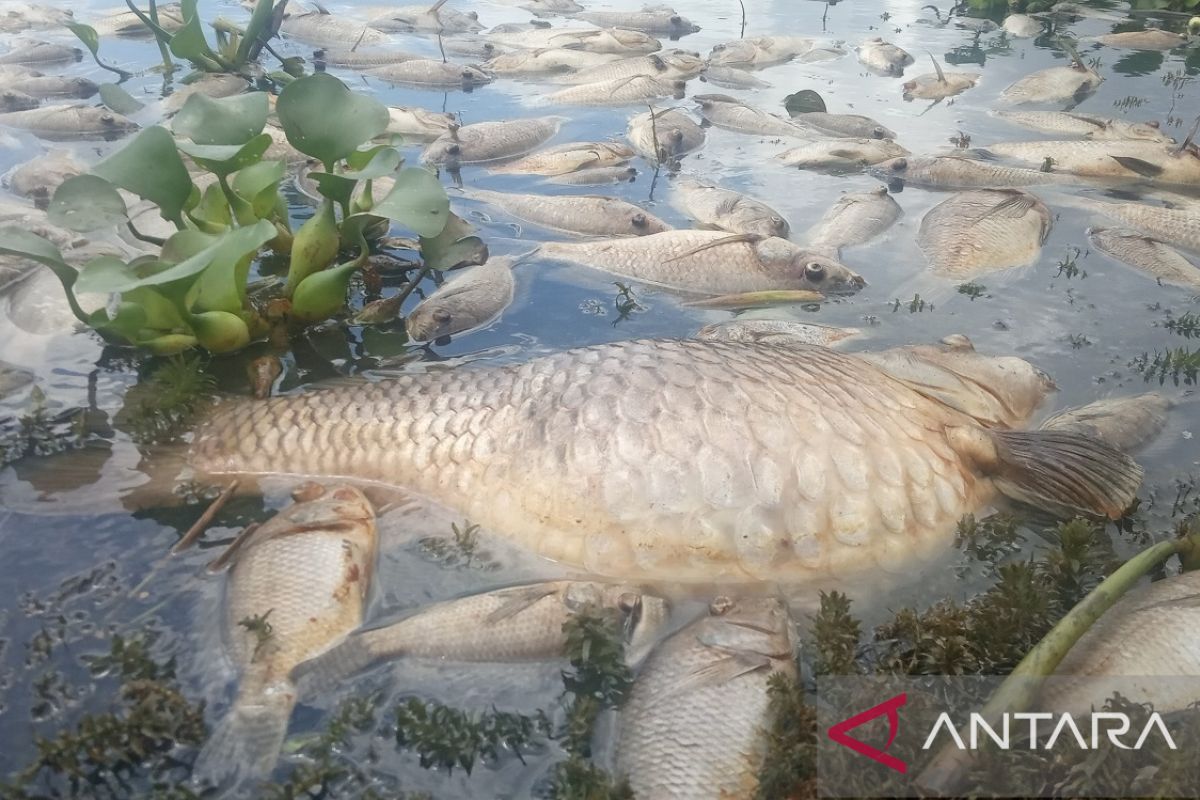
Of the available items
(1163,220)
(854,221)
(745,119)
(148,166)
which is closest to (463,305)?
(148,166)

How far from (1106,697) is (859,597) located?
33.3 inches

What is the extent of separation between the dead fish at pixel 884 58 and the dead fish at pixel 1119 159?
11.6 ft

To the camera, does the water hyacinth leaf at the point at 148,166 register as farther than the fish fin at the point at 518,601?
Yes

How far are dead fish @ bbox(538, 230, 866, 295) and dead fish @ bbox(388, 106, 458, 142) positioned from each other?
2.85m

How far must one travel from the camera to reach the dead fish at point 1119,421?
12.4ft

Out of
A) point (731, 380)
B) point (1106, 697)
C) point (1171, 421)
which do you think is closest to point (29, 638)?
point (731, 380)

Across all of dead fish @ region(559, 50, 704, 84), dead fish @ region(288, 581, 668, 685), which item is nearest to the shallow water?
dead fish @ region(288, 581, 668, 685)

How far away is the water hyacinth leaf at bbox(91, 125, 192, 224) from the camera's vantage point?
3961mm

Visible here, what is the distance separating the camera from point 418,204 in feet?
14.8

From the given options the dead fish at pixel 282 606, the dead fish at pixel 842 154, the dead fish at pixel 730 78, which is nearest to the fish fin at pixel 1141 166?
the dead fish at pixel 842 154

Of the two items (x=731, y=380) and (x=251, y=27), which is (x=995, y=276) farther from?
(x=251, y=27)

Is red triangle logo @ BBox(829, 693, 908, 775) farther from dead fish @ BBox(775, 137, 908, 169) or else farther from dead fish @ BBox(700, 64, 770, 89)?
dead fish @ BBox(700, 64, 770, 89)

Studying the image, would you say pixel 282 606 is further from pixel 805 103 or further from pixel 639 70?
pixel 639 70

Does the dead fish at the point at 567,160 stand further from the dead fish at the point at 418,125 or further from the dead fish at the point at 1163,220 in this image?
the dead fish at the point at 1163,220
